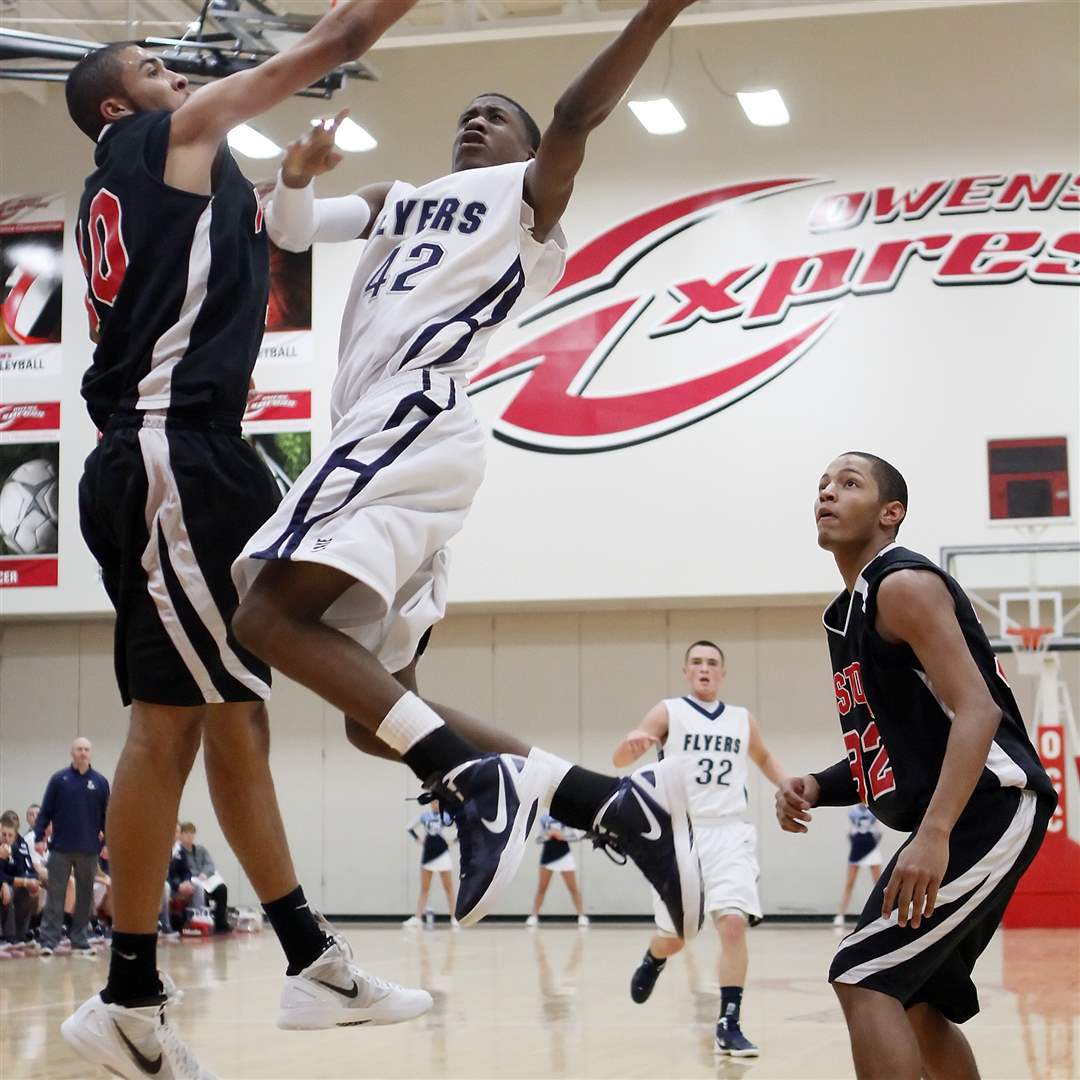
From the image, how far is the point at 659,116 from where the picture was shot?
57.7 ft

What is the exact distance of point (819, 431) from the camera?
17406 millimetres

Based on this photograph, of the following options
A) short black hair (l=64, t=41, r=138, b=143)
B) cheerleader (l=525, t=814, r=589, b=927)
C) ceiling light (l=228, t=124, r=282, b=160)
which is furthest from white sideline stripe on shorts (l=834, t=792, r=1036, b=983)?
ceiling light (l=228, t=124, r=282, b=160)

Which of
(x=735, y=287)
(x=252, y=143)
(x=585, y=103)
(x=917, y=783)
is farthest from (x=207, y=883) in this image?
(x=585, y=103)

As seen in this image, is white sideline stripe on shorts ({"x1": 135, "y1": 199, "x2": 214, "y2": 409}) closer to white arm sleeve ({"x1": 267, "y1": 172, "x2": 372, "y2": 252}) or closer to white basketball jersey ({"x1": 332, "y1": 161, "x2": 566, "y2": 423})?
white arm sleeve ({"x1": 267, "y1": 172, "x2": 372, "y2": 252})

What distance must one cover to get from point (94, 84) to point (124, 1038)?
2.43 m

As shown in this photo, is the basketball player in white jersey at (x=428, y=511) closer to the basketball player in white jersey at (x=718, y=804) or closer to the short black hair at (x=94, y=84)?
the short black hair at (x=94, y=84)

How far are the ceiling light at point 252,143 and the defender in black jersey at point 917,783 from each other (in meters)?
13.7

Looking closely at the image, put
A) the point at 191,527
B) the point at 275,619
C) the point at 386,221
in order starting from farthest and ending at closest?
the point at 386,221 < the point at 191,527 < the point at 275,619

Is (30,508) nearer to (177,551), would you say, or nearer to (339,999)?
(177,551)

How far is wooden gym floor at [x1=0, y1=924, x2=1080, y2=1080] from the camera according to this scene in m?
7.41

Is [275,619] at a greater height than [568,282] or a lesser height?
lesser

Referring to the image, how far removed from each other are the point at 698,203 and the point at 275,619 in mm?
15818

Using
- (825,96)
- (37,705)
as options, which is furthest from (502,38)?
(37,705)

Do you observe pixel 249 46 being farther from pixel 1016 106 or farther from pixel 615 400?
pixel 1016 106
